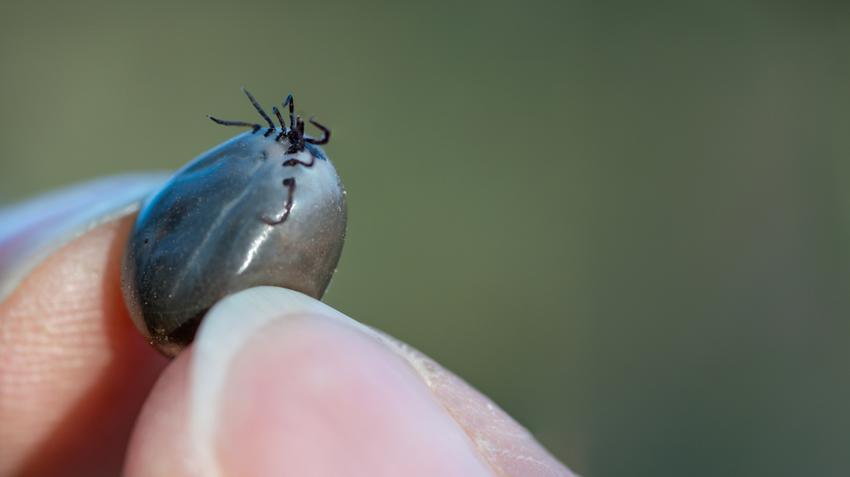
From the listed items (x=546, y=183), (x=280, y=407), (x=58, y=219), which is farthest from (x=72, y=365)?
(x=546, y=183)

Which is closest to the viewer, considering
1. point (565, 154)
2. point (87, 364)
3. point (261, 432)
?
point (261, 432)

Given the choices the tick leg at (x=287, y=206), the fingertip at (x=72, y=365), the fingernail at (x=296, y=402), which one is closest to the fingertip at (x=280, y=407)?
the fingernail at (x=296, y=402)

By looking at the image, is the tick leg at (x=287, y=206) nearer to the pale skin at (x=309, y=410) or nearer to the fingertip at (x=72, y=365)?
the pale skin at (x=309, y=410)


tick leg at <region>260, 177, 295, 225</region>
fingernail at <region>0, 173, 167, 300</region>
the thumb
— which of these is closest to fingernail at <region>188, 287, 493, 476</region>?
the thumb

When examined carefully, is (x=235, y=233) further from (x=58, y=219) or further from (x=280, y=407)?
(x=58, y=219)

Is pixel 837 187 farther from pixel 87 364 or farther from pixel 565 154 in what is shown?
pixel 87 364

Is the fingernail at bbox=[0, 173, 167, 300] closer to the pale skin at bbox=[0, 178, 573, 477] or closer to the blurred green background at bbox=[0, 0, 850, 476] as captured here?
the pale skin at bbox=[0, 178, 573, 477]

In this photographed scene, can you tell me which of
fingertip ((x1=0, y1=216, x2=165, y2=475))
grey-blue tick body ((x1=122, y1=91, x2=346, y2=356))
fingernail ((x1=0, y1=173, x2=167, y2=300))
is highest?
Result: grey-blue tick body ((x1=122, y1=91, x2=346, y2=356))

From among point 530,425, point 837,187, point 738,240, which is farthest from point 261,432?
point 837,187
